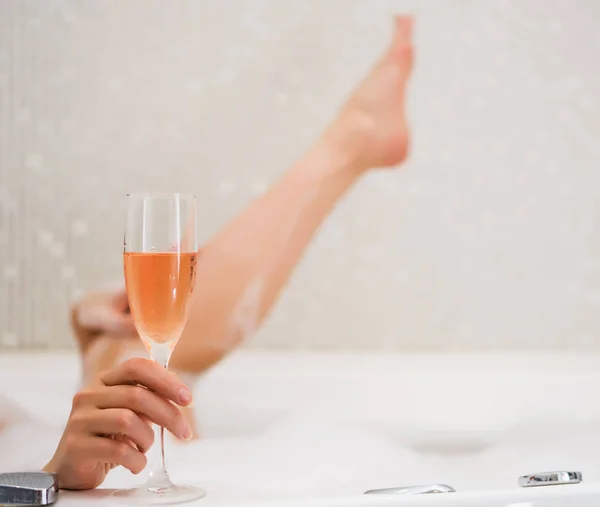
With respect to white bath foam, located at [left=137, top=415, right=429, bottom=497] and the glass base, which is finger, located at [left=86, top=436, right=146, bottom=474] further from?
white bath foam, located at [left=137, top=415, right=429, bottom=497]

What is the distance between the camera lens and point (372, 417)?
4.62 feet

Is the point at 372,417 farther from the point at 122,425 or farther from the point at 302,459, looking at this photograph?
the point at 122,425

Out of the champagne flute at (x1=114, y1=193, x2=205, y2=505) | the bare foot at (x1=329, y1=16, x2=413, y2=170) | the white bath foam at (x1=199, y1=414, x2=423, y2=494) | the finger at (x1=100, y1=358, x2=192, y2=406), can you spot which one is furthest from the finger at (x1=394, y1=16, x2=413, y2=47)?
the finger at (x1=100, y1=358, x2=192, y2=406)

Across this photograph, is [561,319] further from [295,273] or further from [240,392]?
[240,392]

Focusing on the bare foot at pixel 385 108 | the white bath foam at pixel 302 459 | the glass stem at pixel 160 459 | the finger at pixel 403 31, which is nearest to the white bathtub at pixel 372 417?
the white bath foam at pixel 302 459

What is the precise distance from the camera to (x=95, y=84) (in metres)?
1.45

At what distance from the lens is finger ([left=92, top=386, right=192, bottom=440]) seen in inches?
26.0

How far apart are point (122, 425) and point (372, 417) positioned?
0.83 m

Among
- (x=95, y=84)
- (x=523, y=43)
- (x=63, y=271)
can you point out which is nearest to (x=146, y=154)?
(x=95, y=84)

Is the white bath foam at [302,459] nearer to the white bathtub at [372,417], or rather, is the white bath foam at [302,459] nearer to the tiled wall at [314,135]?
the white bathtub at [372,417]

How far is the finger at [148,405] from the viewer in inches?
26.0

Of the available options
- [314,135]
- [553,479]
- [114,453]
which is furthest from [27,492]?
[314,135]

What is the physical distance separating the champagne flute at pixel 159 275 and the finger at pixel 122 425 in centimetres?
4

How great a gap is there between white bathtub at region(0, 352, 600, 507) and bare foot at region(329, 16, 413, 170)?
431 millimetres
